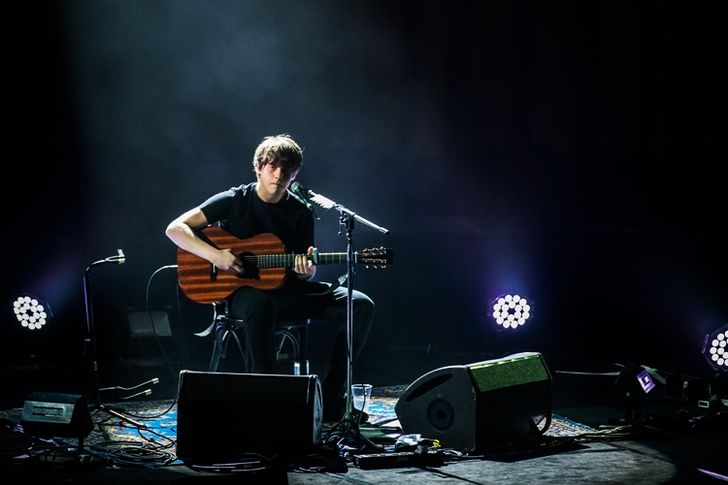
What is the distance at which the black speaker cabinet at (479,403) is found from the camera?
4.19 meters

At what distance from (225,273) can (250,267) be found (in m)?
0.13

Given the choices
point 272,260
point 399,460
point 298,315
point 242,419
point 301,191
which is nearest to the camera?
point 242,419

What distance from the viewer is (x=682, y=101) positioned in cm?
733

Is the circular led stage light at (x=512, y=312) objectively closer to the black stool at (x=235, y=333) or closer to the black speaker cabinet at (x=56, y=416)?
the black stool at (x=235, y=333)

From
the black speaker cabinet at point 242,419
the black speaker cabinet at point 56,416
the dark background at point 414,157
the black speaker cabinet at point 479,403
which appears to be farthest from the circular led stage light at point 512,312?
the black speaker cabinet at point 56,416

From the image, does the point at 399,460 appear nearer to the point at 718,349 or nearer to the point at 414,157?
the point at 718,349

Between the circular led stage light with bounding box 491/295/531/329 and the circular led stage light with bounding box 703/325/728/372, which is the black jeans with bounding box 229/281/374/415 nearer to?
the circular led stage light with bounding box 491/295/531/329

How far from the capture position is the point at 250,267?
4.80m

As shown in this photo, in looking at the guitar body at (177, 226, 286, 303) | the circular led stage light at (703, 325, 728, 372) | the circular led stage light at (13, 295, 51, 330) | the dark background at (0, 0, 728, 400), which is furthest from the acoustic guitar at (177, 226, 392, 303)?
the circular led stage light at (703, 325, 728, 372)

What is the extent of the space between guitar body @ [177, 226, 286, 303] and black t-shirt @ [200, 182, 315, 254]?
0.06 m

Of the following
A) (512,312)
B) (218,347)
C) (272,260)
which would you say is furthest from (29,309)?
(512,312)

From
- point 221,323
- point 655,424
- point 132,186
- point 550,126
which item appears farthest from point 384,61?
point 655,424

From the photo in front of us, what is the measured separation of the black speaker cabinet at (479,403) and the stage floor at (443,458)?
9 centimetres

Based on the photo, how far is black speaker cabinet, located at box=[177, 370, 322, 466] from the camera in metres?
3.90
